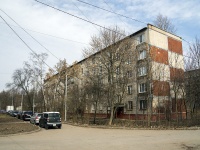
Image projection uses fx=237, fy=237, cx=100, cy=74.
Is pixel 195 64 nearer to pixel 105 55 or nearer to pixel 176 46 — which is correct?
pixel 105 55

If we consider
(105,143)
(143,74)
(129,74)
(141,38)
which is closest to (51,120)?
(129,74)

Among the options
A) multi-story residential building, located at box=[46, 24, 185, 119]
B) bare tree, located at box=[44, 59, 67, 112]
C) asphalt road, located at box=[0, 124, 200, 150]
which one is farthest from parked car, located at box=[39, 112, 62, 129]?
bare tree, located at box=[44, 59, 67, 112]

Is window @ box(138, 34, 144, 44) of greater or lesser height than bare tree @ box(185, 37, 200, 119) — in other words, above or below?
above

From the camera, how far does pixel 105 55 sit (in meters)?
27.5

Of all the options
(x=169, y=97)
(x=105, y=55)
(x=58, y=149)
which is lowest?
(x=58, y=149)

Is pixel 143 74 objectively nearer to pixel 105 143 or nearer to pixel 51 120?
pixel 51 120

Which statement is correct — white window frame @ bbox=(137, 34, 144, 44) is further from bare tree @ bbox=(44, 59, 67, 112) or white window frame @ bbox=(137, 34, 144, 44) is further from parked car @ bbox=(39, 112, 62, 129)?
parked car @ bbox=(39, 112, 62, 129)

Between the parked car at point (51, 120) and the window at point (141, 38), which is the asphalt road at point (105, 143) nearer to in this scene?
the parked car at point (51, 120)

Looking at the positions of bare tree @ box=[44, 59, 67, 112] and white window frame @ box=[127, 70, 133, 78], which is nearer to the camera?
white window frame @ box=[127, 70, 133, 78]

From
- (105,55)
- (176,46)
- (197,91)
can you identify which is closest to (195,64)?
(197,91)

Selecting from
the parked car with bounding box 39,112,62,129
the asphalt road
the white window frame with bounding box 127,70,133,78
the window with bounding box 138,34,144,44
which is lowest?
the asphalt road

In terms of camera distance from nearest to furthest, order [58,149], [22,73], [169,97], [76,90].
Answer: [58,149] → [169,97] → [76,90] → [22,73]

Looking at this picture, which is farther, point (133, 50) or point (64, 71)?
point (64, 71)

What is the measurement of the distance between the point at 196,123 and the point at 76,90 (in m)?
20.2
